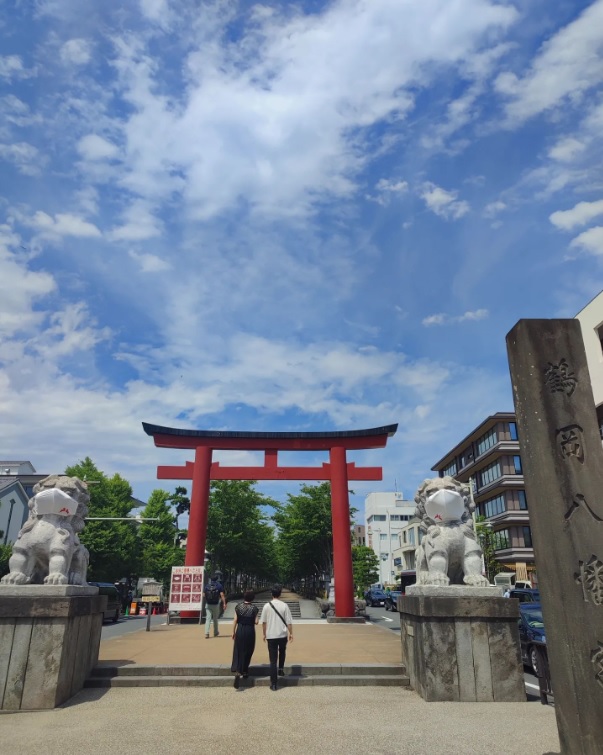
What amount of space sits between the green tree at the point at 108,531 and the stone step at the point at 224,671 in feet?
82.2

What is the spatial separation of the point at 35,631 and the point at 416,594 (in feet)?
15.5

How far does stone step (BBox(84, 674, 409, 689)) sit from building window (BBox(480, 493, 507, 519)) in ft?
112

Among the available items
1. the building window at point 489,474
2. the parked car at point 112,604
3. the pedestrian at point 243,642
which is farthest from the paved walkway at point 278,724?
the building window at point 489,474

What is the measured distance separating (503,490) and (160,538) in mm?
28048

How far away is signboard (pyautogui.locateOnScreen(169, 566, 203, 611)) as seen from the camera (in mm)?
16453

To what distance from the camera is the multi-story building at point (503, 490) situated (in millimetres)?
36250

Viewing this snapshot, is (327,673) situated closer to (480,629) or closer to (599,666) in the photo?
(480,629)

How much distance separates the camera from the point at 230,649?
10.0 meters

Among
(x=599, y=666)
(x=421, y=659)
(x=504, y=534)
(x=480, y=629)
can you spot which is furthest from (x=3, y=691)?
(x=504, y=534)

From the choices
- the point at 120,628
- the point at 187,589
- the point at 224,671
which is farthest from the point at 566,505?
the point at 120,628

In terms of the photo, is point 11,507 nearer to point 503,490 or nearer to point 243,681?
point 503,490

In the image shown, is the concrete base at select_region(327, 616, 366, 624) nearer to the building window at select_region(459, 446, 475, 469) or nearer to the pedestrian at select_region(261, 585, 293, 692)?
the pedestrian at select_region(261, 585, 293, 692)

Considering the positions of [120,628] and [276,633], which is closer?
[276,633]

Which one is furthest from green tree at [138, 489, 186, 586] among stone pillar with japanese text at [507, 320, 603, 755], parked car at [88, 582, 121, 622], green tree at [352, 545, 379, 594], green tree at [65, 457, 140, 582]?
stone pillar with japanese text at [507, 320, 603, 755]
